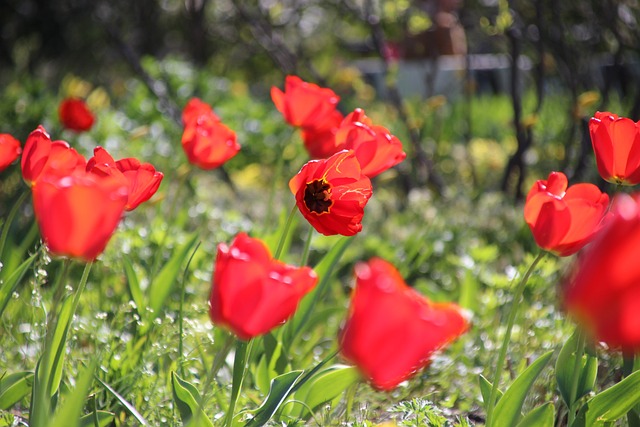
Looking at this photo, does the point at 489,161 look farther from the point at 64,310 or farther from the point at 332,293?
the point at 64,310

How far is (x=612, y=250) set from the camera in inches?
34.7

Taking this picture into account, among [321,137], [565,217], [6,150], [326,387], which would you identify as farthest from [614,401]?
[6,150]

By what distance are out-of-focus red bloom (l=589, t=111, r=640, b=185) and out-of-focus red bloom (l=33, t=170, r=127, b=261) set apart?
33.7 inches

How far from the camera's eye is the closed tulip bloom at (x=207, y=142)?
1.86 metres

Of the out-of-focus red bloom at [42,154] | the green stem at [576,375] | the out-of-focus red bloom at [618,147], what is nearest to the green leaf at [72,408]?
the out-of-focus red bloom at [42,154]

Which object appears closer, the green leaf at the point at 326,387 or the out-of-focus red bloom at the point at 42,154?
the out-of-focus red bloom at the point at 42,154

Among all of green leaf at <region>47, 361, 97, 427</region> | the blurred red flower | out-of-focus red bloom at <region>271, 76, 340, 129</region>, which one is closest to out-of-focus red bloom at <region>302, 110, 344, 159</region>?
out-of-focus red bloom at <region>271, 76, 340, 129</region>

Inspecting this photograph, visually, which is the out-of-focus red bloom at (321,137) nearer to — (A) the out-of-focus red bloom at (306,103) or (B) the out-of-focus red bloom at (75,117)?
(A) the out-of-focus red bloom at (306,103)

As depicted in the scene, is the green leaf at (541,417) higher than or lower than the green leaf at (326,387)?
higher

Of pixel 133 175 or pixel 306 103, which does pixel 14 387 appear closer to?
pixel 133 175

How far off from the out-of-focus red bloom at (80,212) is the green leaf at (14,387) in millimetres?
666

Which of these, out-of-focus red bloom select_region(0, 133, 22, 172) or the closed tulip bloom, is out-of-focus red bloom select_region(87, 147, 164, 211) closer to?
out-of-focus red bloom select_region(0, 133, 22, 172)

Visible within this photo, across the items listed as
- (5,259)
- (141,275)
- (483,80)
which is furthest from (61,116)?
(483,80)

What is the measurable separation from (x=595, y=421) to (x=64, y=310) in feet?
3.09
